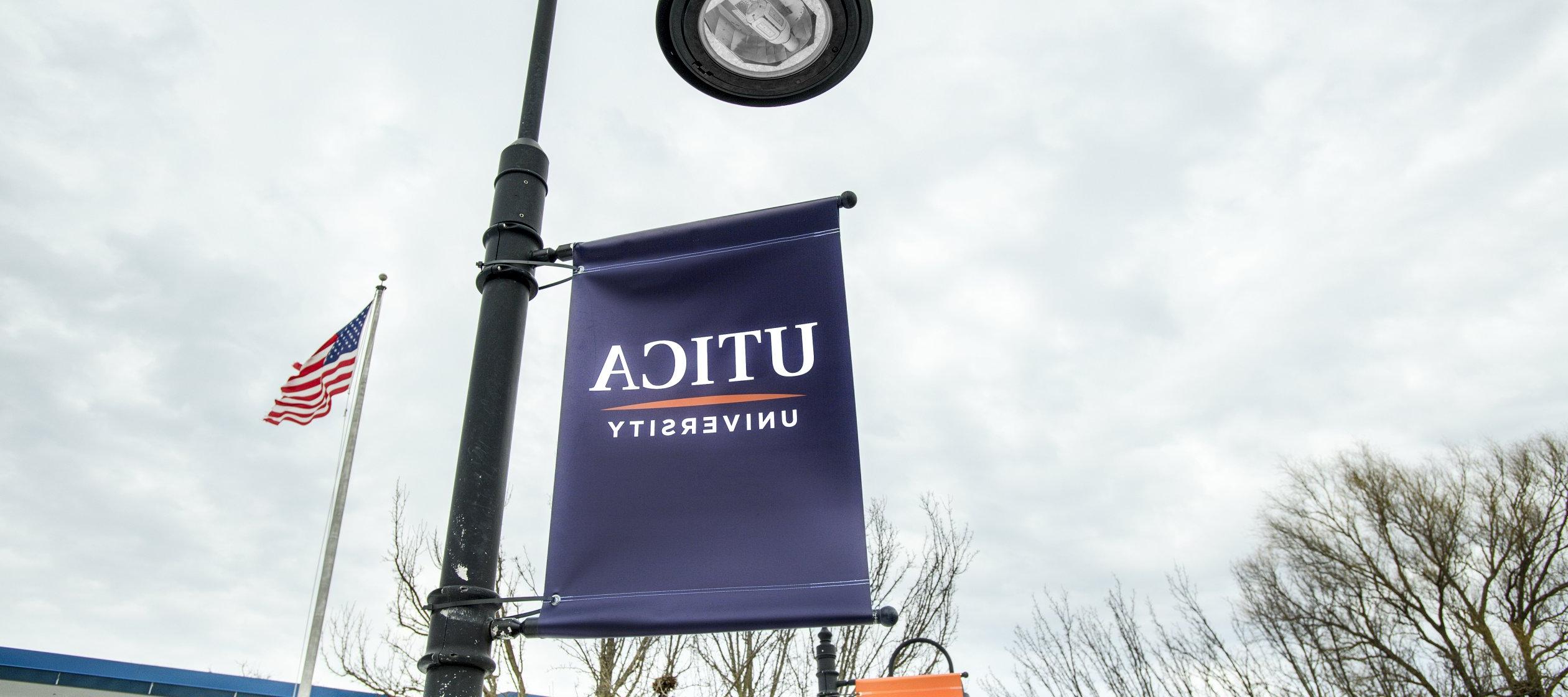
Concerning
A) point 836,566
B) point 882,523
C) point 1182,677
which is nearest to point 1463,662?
point 1182,677

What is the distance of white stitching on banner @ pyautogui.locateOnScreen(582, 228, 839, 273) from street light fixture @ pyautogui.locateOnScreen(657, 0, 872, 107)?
0.52m

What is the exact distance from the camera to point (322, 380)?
11914 mm

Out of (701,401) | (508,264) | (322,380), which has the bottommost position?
(701,401)

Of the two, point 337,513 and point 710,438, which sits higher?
point 337,513

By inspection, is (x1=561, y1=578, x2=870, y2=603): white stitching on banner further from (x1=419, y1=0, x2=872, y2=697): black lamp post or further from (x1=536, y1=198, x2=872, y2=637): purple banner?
(x1=419, y1=0, x2=872, y2=697): black lamp post

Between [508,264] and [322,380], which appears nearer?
[508,264]

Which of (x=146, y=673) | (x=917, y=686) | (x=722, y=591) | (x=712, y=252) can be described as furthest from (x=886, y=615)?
(x=146, y=673)

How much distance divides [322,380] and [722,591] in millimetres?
10904

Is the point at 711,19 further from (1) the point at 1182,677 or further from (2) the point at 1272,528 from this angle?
(2) the point at 1272,528

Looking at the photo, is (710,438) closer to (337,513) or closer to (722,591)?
(722,591)

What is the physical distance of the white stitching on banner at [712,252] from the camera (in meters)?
3.16

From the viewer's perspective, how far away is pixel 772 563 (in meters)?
2.65

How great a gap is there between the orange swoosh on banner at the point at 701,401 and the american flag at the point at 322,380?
33.0 ft

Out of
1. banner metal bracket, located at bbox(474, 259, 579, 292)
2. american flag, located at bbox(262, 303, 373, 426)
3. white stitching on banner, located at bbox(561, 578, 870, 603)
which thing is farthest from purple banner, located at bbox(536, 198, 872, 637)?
american flag, located at bbox(262, 303, 373, 426)
